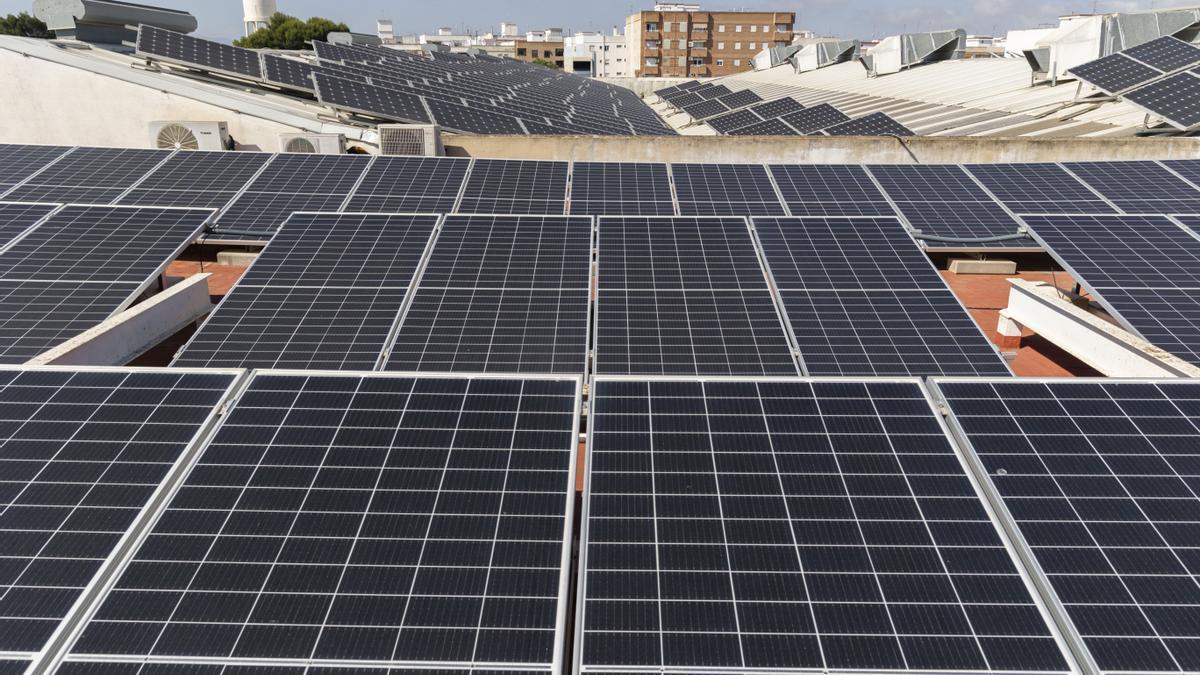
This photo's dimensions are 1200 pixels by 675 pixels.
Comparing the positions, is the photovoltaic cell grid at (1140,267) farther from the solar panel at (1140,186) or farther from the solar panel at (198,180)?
the solar panel at (198,180)

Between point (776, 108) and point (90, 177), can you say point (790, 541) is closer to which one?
point (90, 177)

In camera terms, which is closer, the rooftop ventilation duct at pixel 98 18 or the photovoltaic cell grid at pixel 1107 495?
the photovoltaic cell grid at pixel 1107 495

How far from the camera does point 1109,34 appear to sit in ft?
111

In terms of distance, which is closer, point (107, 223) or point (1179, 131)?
point (107, 223)

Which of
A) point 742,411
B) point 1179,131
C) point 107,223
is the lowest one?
point 742,411

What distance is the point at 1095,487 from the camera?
21.6 ft

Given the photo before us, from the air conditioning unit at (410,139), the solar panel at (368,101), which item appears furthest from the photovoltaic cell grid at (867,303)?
the solar panel at (368,101)

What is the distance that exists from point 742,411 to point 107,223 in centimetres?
1318

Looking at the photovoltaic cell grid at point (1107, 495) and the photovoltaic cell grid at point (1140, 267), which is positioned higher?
the photovoltaic cell grid at point (1140, 267)

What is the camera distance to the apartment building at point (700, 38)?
117 meters

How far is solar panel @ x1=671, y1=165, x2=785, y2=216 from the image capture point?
17750 mm

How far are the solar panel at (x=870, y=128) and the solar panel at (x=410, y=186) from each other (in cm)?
1798

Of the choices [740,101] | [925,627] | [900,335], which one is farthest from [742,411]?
[740,101]

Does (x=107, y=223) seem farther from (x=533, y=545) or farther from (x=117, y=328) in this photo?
(x=533, y=545)
